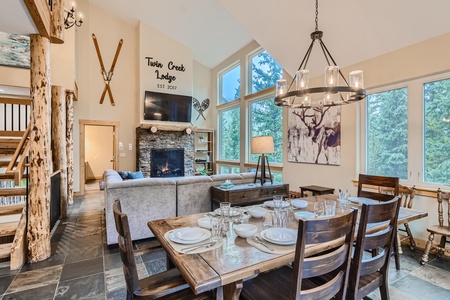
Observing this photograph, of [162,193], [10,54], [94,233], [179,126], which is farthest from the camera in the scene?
[179,126]

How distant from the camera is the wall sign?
277 inches

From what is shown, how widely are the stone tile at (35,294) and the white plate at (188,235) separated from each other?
4.96ft

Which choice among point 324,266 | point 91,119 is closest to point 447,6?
point 324,266

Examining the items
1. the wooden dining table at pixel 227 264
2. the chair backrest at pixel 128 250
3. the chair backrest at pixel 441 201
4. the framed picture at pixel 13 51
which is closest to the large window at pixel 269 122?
the chair backrest at pixel 441 201

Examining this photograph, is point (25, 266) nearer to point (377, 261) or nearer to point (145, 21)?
point (377, 261)

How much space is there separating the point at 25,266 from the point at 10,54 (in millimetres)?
5259

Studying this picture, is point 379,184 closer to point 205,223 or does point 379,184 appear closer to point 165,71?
point 205,223

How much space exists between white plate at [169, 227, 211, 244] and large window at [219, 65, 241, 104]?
612cm

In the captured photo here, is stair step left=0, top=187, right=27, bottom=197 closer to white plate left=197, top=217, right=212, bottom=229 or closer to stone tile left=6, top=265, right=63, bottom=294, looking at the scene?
stone tile left=6, top=265, right=63, bottom=294

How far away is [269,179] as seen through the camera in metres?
4.17

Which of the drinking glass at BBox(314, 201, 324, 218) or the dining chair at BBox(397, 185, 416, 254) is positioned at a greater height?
the drinking glass at BBox(314, 201, 324, 218)

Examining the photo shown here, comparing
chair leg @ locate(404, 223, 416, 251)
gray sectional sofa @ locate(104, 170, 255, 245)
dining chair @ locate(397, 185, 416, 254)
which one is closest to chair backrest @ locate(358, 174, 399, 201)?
dining chair @ locate(397, 185, 416, 254)

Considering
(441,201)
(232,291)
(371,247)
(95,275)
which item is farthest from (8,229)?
(441,201)

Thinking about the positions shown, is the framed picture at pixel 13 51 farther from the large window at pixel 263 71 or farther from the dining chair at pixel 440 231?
the dining chair at pixel 440 231
